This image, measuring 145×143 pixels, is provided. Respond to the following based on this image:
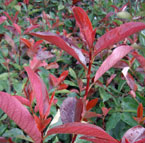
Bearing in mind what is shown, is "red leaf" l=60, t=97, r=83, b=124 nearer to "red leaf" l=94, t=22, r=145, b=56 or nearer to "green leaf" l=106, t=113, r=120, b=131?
"red leaf" l=94, t=22, r=145, b=56

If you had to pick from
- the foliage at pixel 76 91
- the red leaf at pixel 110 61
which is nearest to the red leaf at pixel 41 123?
the foliage at pixel 76 91

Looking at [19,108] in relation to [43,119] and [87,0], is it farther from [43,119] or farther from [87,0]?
[87,0]

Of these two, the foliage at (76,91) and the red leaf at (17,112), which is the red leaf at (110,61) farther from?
the red leaf at (17,112)

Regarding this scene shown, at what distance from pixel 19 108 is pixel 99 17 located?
172 centimetres

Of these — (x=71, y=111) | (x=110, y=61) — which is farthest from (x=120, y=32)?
(x=71, y=111)

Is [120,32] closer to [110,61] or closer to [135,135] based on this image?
[110,61]

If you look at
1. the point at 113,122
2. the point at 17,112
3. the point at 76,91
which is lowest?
the point at 113,122

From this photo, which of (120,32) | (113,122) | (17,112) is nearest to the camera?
(17,112)

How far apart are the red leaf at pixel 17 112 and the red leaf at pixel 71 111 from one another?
0.13m

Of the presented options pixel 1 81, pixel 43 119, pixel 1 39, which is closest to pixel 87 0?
pixel 1 39

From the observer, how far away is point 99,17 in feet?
6.50

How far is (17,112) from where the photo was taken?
43 centimetres

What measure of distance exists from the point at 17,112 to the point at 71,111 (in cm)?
21

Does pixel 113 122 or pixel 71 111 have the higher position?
pixel 71 111
